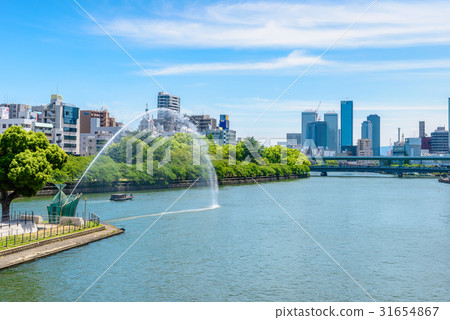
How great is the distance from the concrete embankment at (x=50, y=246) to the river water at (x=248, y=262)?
17.7 inches

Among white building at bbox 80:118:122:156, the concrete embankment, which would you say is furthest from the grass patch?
white building at bbox 80:118:122:156

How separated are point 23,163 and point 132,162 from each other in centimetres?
5754

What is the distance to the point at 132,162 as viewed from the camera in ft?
308

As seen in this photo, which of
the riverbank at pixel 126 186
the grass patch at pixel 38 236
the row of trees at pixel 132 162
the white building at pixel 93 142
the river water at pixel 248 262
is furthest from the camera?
the white building at pixel 93 142

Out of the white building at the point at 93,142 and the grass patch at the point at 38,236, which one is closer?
the grass patch at the point at 38,236

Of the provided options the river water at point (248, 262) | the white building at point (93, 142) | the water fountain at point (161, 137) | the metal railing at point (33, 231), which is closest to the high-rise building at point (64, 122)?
the white building at point (93, 142)

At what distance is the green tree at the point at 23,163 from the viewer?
36188 mm

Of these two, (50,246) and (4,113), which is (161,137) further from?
(50,246)

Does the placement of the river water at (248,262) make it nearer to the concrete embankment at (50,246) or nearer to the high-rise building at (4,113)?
the concrete embankment at (50,246)

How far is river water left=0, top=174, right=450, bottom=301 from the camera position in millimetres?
25688

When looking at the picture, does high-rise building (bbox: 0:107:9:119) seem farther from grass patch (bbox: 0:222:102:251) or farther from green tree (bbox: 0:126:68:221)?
grass patch (bbox: 0:222:102:251)

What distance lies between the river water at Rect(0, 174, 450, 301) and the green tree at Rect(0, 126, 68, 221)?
6859 millimetres

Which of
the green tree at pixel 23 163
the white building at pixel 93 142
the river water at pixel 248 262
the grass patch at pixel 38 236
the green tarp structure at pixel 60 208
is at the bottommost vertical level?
the river water at pixel 248 262
